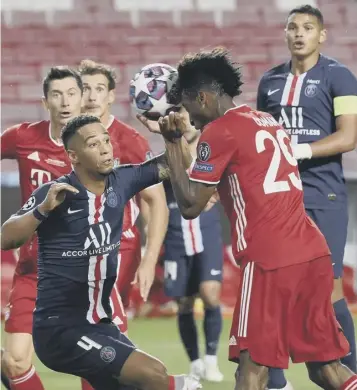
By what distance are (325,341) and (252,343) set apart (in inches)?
12.8

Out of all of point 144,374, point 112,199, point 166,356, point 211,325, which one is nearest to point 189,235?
point 211,325

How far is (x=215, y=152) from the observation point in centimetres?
460

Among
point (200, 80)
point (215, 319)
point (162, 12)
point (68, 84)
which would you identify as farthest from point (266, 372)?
point (162, 12)

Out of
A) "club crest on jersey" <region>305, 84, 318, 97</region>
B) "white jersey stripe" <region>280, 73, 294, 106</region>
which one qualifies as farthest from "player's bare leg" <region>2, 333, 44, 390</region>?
"club crest on jersey" <region>305, 84, 318, 97</region>

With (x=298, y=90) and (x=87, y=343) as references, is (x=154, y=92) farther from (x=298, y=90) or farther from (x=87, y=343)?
(x=87, y=343)

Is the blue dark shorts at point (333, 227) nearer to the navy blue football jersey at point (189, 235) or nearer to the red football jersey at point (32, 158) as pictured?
the red football jersey at point (32, 158)

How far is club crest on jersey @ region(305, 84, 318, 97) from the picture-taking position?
19.7 ft

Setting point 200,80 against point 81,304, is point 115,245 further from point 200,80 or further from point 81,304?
point 200,80

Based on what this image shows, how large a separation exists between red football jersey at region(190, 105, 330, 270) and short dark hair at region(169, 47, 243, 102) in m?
0.17

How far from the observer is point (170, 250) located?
26.6 feet

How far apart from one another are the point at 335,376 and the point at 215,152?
42.1 inches

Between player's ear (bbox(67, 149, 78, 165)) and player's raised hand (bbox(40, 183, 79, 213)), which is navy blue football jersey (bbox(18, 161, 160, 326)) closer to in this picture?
player's ear (bbox(67, 149, 78, 165))

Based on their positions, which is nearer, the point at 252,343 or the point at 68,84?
the point at 252,343

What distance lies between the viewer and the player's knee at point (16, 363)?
579cm
